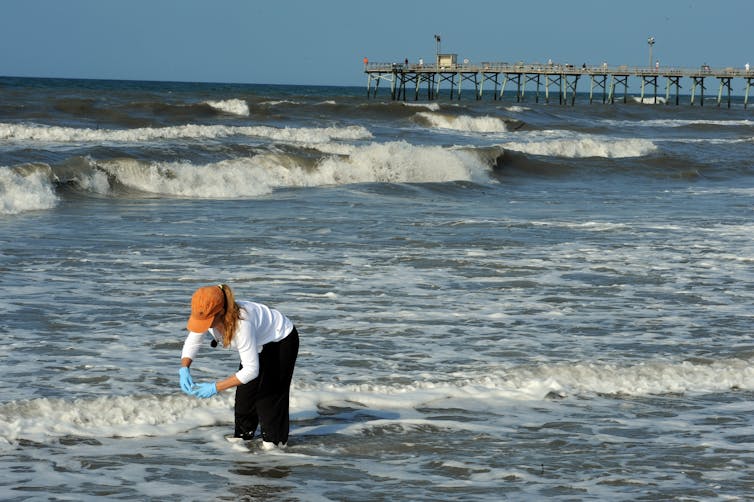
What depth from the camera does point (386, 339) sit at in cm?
942

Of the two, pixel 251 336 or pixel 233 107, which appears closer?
pixel 251 336

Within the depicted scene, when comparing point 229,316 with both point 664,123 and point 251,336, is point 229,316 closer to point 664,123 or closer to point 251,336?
point 251,336

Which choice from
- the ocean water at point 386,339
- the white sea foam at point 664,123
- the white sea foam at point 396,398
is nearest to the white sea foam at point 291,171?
the ocean water at point 386,339

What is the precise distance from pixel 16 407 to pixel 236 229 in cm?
933

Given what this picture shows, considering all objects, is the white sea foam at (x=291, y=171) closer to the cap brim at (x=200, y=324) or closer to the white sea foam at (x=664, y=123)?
the cap brim at (x=200, y=324)

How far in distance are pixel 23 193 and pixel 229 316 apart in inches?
575

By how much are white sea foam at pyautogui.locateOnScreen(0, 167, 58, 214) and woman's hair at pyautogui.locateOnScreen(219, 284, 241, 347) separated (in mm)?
13210

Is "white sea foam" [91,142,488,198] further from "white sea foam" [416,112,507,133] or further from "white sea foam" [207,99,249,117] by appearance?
"white sea foam" [416,112,507,133]

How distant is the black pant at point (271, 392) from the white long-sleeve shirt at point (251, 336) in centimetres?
6

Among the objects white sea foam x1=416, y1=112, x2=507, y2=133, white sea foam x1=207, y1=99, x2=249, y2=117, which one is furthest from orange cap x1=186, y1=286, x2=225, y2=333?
white sea foam x1=416, y1=112, x2=507, y2=133

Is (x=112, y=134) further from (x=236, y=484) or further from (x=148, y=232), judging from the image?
(x=236, y=484)

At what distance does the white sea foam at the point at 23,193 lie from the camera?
18688mm

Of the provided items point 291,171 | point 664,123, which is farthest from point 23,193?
point 664,123

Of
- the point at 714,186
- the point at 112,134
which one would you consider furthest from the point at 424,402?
the point at 112,134
